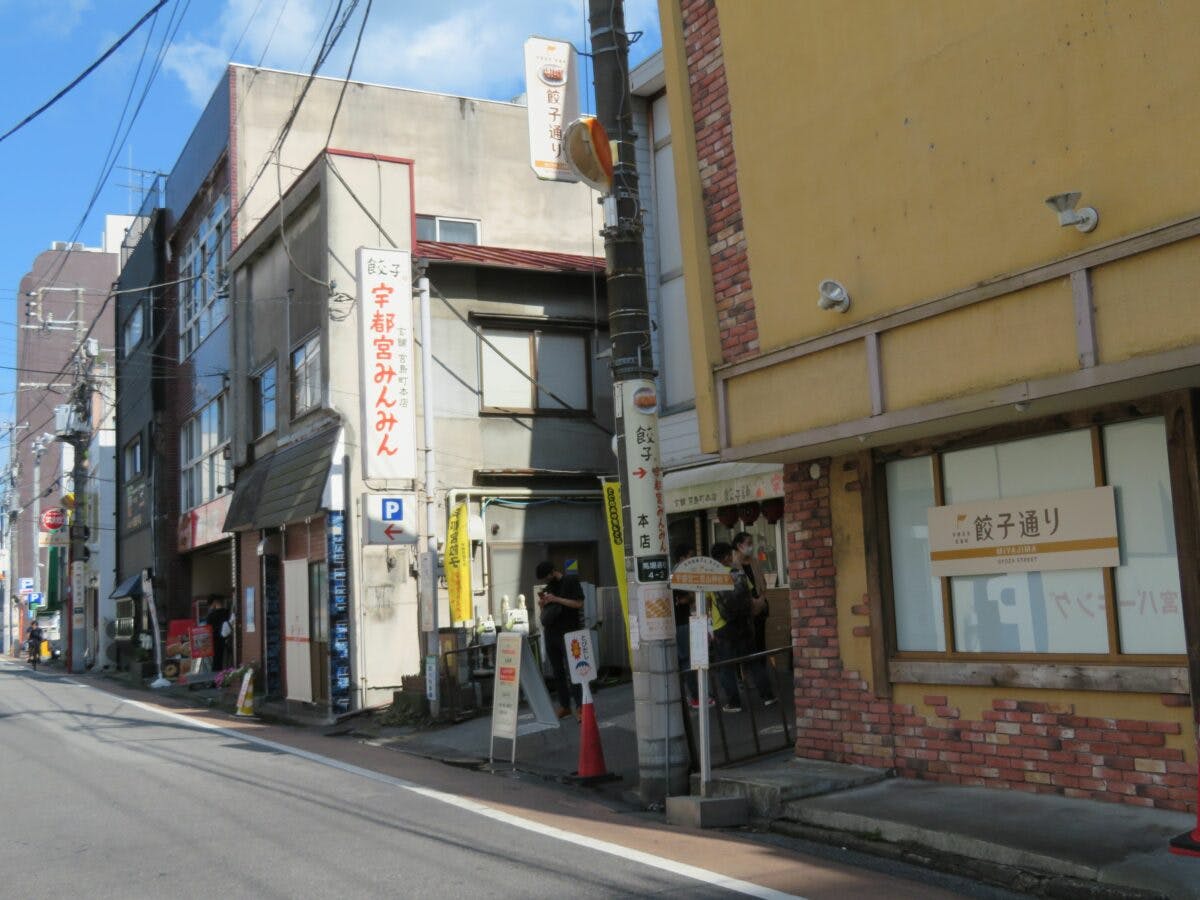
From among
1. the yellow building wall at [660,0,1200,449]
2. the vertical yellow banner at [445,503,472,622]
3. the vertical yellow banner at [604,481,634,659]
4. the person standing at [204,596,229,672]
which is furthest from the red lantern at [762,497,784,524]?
the person standing at [204,596,229,672]

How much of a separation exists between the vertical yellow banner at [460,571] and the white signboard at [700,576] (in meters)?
7.42

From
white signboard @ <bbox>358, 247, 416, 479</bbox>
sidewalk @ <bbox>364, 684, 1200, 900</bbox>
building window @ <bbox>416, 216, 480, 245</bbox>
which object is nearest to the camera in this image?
sidewalk @ <bbox>364, 684, 1200, 900</bbox>

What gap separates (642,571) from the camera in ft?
31.4

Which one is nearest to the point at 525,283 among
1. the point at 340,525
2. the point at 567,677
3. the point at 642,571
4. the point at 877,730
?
the point at 340,525

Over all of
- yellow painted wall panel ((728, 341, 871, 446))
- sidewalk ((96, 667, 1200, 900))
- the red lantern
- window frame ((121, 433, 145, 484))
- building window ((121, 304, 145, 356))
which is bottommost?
sidewalk ((96, 667, 1200, 900))

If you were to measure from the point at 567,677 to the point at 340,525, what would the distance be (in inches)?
204

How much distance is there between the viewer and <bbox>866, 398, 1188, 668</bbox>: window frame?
746 centimetres

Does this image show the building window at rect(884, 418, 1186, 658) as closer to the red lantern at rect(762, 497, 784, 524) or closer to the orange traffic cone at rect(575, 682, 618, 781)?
the orange traffic cone at rect(575, 682, 618, 781)

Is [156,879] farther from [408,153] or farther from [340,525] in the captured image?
[408,153]

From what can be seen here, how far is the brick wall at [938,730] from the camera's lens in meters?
7.32

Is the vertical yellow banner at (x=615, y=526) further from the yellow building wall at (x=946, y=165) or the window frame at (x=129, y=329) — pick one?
the window frame at (x=129, y=329)

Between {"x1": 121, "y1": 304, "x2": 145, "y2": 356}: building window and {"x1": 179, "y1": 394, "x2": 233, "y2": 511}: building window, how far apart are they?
529 centimetres

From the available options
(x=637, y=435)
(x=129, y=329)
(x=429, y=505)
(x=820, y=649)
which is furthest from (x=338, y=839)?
(x=129, y=329)

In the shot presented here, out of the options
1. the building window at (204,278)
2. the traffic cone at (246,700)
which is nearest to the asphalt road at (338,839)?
the traffic cone at (246,700)
